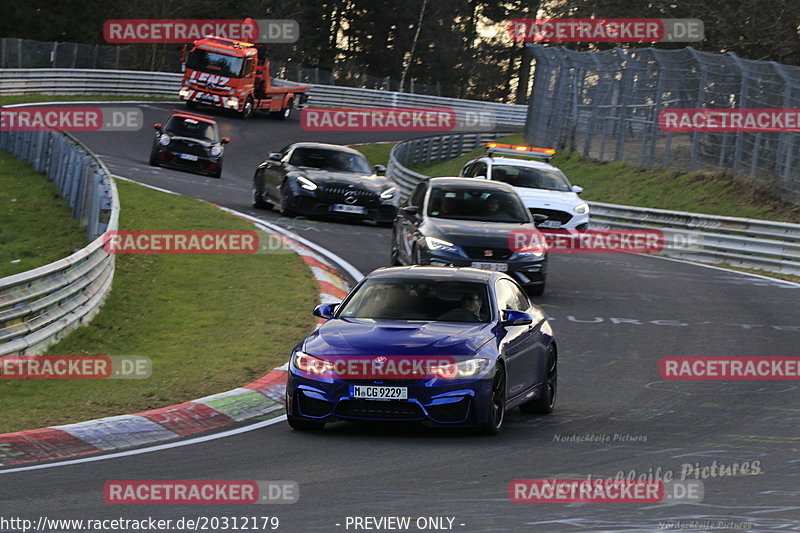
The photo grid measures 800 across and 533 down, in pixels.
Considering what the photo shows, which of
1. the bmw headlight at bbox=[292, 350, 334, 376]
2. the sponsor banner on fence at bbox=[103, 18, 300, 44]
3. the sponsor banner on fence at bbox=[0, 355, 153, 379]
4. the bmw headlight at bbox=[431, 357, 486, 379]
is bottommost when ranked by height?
the sponsor banner on fence at bbox=[0, 355, 153, 379]

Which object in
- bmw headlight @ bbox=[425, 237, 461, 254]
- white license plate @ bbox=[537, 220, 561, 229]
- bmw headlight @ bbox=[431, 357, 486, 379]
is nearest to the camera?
bmw headlight @ bbox=[431, 357, 486, 379]

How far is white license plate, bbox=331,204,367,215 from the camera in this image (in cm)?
2591

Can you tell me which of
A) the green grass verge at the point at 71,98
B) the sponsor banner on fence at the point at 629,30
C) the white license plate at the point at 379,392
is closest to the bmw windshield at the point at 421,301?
the white license plate at the point at 379,392

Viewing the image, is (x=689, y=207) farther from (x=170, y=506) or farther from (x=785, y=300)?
(x=170, y=506)

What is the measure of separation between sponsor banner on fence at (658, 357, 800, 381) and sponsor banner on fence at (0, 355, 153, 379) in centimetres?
519

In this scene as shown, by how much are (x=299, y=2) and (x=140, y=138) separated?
4806cm

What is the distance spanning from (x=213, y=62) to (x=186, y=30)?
85.2ft

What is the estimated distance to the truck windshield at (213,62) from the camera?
48.8 m

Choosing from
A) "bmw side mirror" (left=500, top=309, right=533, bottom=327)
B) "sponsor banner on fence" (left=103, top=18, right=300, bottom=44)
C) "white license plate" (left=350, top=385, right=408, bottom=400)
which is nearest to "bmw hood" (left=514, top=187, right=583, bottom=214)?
"bmw side mirror" (left=500, top=309, right=533, bottom=327)

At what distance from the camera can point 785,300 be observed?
2033 centimetres

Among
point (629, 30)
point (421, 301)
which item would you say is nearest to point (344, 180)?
point (421, 301)

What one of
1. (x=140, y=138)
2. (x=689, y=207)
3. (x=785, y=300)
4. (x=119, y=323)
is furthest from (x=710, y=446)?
(x=140, y=138)

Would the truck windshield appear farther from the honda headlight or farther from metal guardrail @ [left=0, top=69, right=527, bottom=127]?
the honda headlight

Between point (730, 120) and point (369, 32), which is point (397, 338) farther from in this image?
point (369, 32)
